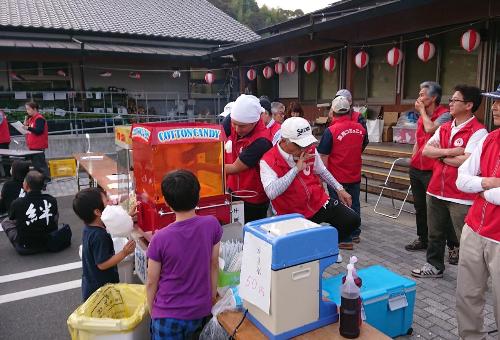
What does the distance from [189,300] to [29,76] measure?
15571 millimetres

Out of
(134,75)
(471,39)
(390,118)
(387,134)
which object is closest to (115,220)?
(471,39)

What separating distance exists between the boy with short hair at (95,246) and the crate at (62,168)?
7885mm

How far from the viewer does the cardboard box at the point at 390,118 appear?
33.3ft

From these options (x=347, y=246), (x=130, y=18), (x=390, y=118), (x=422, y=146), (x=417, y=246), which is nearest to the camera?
(x=422, y=146)

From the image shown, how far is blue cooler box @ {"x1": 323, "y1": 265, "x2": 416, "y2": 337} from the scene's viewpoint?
285 cm

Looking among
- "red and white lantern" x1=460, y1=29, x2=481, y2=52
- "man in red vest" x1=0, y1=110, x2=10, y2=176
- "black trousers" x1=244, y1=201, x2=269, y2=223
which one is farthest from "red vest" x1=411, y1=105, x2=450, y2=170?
"man in red vest" x1=0, y1=110, x2=10, y2=176

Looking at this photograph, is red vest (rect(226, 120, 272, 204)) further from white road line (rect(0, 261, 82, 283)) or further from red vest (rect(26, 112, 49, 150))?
red vest (rect(26, 112, 49, 150))

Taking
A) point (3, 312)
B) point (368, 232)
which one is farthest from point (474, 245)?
point (3, 312)

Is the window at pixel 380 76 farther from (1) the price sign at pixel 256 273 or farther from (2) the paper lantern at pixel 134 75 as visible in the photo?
(1) the price sign at pixel 256 273

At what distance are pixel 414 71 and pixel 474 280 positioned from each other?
841cm

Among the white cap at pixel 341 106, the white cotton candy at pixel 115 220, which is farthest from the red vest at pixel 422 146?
the white cotton candy at pixel 115 220

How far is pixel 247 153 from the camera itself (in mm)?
3195

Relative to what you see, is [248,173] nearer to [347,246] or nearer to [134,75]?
[347,246]

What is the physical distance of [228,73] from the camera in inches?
701
